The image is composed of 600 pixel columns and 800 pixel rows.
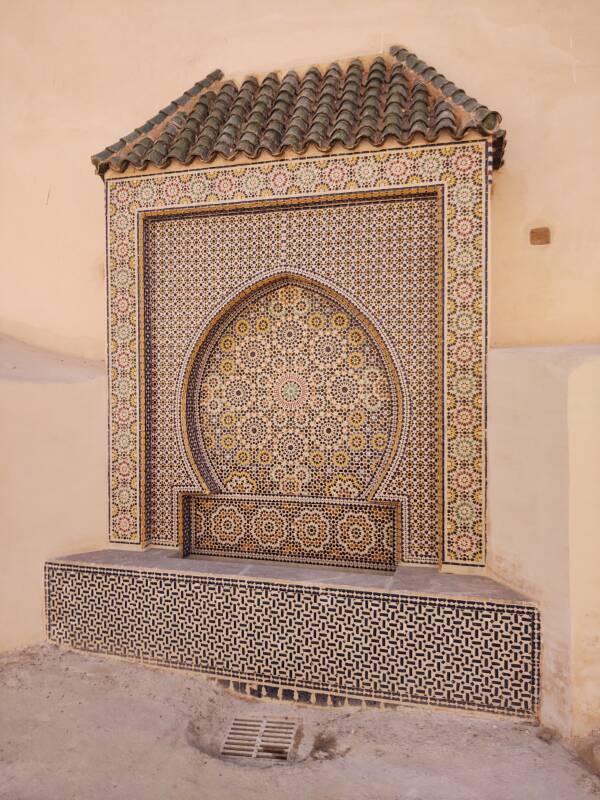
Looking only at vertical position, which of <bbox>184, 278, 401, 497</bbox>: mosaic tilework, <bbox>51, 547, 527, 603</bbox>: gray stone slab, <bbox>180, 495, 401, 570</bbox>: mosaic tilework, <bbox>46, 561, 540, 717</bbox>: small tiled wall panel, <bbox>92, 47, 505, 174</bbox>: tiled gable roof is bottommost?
<bbox>46, 561, 540, 717</bbox>: small tiled wall panel

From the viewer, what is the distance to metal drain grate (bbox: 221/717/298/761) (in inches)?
103

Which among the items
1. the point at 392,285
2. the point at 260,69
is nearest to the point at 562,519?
the point at 392,285

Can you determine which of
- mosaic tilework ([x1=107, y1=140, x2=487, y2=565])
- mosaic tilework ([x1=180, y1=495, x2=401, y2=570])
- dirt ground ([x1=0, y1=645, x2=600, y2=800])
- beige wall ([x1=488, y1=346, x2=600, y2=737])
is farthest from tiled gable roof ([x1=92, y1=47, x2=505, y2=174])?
dirt ground ([x1=0, y1=645, x2=600, y2=800])

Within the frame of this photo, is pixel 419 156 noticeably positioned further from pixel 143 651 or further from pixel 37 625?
pixel 37 625

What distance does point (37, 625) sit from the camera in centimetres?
341

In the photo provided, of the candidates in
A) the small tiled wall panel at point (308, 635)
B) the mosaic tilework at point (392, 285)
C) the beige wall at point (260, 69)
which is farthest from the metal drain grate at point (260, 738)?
the beige wall at point (260, 69)

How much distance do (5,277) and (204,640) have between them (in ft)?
10.2

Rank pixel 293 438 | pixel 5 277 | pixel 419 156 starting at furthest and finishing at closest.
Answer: pixel 5 277 < pixel 293 438 < pixel 419 156

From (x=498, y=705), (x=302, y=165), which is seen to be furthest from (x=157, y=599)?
(x=302, y=165)

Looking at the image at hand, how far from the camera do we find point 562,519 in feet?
8.20

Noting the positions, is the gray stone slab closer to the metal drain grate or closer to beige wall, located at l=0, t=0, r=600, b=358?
the metal drain grate

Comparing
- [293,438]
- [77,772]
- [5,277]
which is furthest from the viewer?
[5,277]

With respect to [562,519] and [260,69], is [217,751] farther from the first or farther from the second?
[260,69]

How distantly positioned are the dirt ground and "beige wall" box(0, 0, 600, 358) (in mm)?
2202
